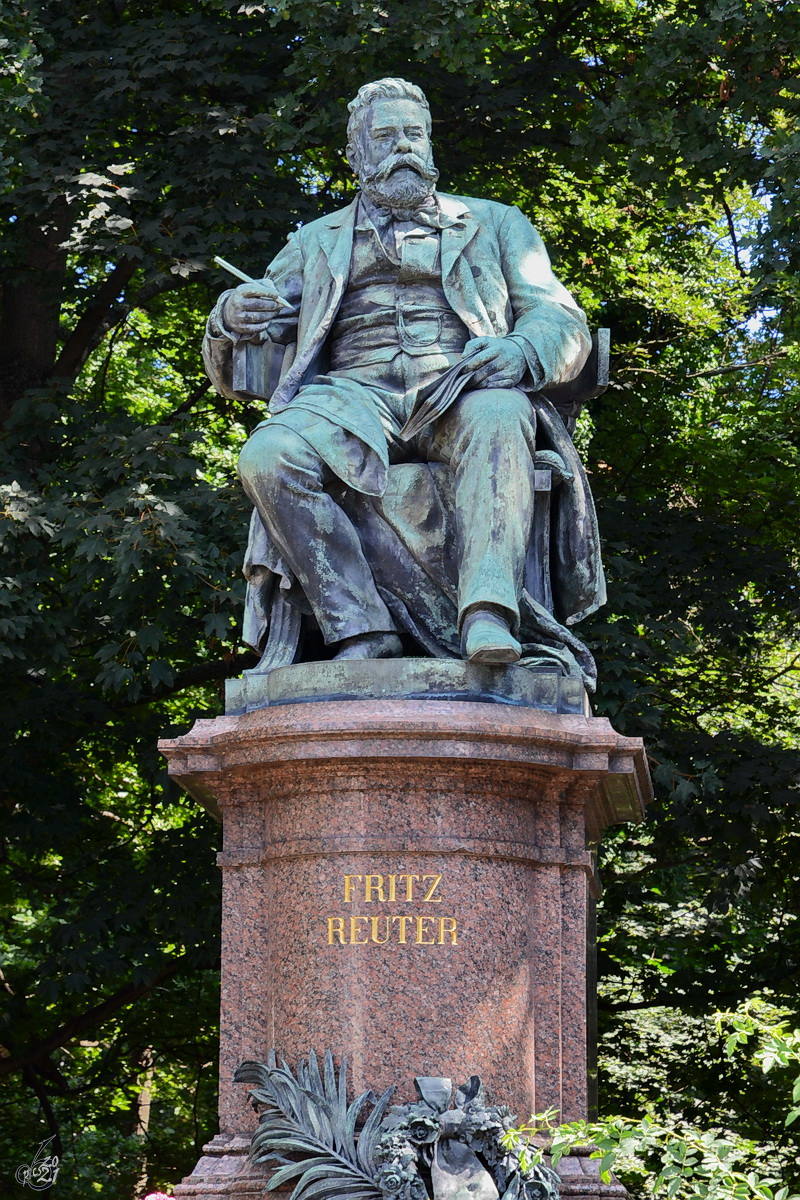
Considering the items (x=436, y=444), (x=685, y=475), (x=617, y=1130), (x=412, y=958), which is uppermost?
(x=685, y=475)

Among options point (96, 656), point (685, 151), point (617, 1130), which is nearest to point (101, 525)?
point (96, 656)

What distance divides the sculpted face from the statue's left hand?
0.79 meters

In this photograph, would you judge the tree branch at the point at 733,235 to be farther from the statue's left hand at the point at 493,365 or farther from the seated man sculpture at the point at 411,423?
the statue's left hand at the point at 493,365

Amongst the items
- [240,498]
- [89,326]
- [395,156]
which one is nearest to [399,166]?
[395,156]

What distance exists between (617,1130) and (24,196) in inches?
352

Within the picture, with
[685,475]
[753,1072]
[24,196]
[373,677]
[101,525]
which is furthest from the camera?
[685,475]

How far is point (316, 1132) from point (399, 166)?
3.24m

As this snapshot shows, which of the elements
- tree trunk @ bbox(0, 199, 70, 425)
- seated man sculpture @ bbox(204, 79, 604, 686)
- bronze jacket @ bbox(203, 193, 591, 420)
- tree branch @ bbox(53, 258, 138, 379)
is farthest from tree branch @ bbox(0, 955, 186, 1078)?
seated man sculpture @ bbox(204, 79, 604, 686)

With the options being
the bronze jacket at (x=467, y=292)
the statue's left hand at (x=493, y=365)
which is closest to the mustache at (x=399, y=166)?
the bronze jacket at (x=467, y=292)

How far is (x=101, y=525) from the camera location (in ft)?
35.9

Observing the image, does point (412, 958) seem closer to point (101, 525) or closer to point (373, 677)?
point (373, 677)

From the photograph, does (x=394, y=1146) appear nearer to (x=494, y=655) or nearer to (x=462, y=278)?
(x=494, y=655)

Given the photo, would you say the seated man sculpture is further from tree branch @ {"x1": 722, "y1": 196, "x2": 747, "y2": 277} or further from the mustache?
tree branch @ {"x1": 722, "y1": 196, "x2": 747, "y2": 277}

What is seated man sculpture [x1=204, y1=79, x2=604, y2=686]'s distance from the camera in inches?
248
